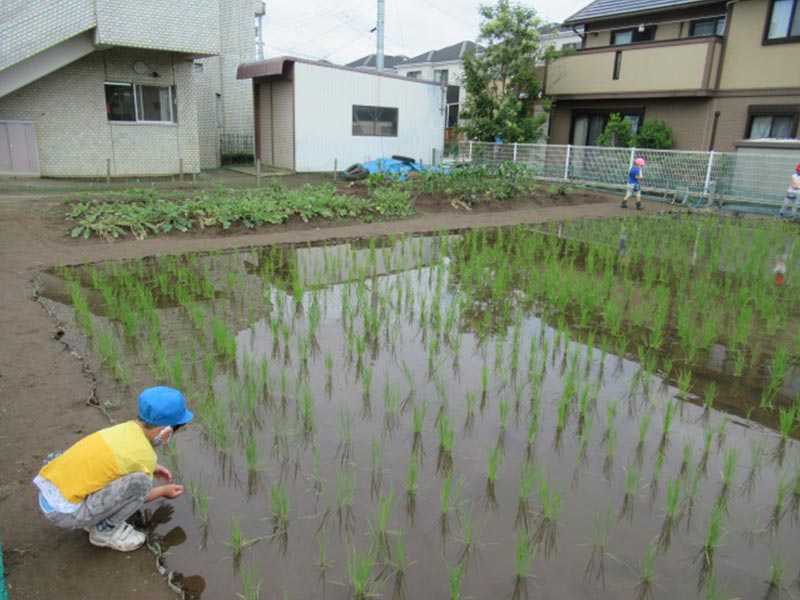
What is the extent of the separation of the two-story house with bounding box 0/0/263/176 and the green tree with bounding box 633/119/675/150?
36.4ft

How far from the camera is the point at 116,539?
244 cm

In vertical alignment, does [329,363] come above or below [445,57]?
below

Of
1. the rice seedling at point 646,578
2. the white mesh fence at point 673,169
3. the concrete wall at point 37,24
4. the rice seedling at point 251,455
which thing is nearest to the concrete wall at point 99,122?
the concrete wall at point 37,24

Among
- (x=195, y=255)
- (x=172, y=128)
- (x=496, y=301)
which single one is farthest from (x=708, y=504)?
(x=172, y=128)

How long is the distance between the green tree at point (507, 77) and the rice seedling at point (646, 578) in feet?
52.9

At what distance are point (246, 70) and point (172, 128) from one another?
3.54 metres

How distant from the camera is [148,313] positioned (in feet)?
16.6

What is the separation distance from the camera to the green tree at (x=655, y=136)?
15477mm

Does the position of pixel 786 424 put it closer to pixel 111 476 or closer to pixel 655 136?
pixel 111 476

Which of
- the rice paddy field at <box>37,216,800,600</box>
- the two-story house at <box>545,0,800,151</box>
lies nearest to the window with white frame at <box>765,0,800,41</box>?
the two-story house at <box>545,0,800,151</box>

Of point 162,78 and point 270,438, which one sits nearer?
point 270,438

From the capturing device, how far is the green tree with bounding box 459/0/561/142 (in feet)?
55.7

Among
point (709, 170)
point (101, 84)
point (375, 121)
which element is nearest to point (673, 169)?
point (709, 170)

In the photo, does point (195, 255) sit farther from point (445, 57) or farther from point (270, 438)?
point (445, 57)
